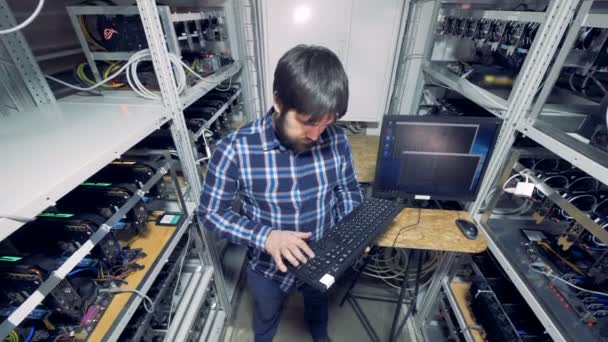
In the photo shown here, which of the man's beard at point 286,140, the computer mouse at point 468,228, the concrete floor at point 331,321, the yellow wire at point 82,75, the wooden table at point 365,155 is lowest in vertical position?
the concrete floor at point 331,321

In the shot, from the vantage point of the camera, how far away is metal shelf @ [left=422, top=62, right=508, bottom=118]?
1.00 meters

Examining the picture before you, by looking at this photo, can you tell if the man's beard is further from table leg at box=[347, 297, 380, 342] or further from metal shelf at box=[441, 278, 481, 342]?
table leg at box=[347, 297, 380, 342]

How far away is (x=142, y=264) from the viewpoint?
936 mm

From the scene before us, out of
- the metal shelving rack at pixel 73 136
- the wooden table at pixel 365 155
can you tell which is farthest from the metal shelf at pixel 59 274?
the wooden table at pixel 365 155

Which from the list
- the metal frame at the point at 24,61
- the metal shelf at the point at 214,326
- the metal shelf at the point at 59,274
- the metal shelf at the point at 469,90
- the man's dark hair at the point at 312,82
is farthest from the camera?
the metal shelf at the point at 214,326

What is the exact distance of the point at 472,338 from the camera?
1114 millimetres

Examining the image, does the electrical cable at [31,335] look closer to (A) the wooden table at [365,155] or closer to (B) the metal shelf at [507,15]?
(A) the wooden table at [365,155]

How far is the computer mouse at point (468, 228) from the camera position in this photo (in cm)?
107

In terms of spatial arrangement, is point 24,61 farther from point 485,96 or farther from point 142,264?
point 485,96

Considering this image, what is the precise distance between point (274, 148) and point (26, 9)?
1334 millimetres

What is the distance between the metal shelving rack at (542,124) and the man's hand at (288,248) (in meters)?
0.75

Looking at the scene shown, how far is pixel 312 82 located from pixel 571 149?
0.74 metres

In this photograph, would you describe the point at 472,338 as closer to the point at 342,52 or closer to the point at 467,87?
the point at 467,87

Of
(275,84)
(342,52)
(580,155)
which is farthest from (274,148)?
(342,52)
